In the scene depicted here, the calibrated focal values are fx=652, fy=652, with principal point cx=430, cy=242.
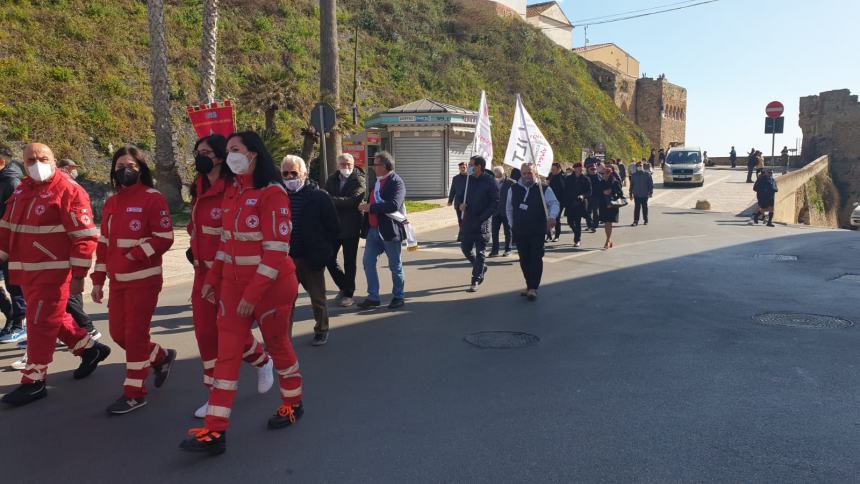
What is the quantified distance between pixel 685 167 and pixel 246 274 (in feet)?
111

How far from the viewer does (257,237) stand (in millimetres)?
3965

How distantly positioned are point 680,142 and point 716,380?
7010 cm

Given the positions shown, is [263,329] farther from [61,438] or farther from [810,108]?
[810,108]

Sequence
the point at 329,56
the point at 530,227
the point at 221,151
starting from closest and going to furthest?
the point at 221,151
the point at 530,227
the point at 329,56

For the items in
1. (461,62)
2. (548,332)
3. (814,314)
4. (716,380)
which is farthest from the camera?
(461,62)

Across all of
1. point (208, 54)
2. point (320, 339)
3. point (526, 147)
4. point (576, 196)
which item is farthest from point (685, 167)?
point (320, 339)

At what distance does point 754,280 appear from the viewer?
33.0ft

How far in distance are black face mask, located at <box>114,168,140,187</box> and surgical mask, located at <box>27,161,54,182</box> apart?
24.0 inches

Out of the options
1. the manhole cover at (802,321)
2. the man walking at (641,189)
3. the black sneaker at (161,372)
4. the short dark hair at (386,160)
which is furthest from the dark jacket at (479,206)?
the man walking at (641,189)

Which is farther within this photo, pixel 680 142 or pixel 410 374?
pixel 680 142

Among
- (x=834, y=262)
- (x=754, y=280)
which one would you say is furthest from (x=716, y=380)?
(x=834, y=262)

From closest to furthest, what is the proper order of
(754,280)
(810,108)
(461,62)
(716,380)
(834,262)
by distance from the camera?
(716,380) → (754,280) → (834,262) → (461,62) → (810,108)

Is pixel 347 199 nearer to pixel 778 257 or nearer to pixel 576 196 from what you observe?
pixel 576 196

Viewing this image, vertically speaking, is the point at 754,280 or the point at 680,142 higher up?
the point at 680,142
